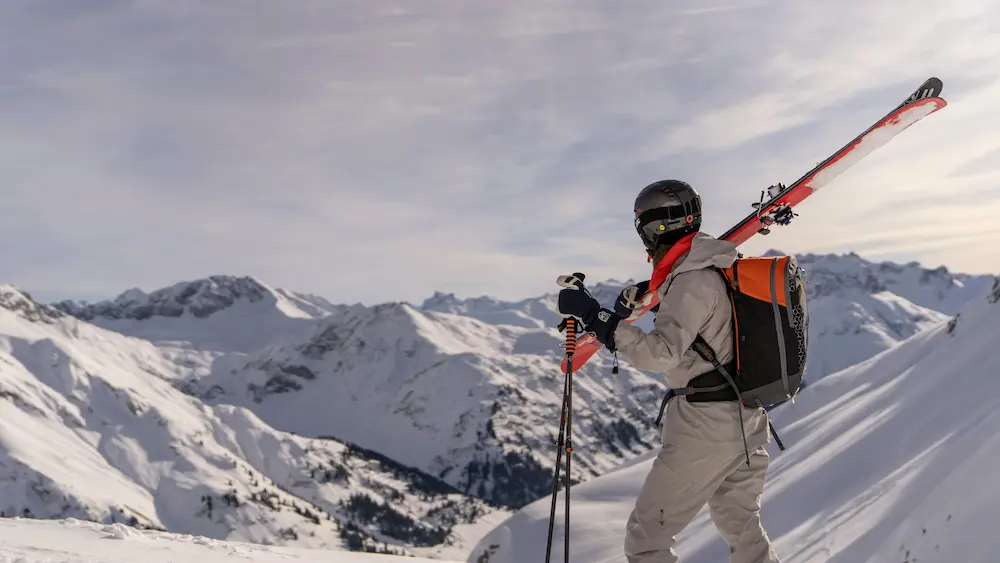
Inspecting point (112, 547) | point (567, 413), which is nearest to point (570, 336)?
point (567, 413)

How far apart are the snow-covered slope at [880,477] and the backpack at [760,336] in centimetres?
326

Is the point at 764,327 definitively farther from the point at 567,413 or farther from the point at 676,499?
the point at 567,413

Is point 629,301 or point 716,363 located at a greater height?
point 629,301

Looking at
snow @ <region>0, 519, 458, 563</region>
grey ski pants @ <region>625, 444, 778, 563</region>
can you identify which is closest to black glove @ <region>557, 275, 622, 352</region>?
grey ski pants @ <region>625, 444, 778, 563</region>

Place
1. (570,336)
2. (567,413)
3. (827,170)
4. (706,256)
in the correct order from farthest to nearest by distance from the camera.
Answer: (827,170)
(567,413)
(570,336)
(706,256)

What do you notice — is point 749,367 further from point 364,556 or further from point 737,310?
point 364,556

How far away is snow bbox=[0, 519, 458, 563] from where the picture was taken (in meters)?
8.28

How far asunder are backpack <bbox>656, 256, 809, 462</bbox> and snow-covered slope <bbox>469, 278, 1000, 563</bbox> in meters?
3.26

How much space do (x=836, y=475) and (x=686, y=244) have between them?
27.2 m

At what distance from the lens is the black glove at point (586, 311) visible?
235 inches

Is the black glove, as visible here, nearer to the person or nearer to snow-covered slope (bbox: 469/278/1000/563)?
the person

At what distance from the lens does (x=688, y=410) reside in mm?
6172

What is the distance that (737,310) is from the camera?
6094 millimetres

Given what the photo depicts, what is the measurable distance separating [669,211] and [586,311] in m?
1.30
